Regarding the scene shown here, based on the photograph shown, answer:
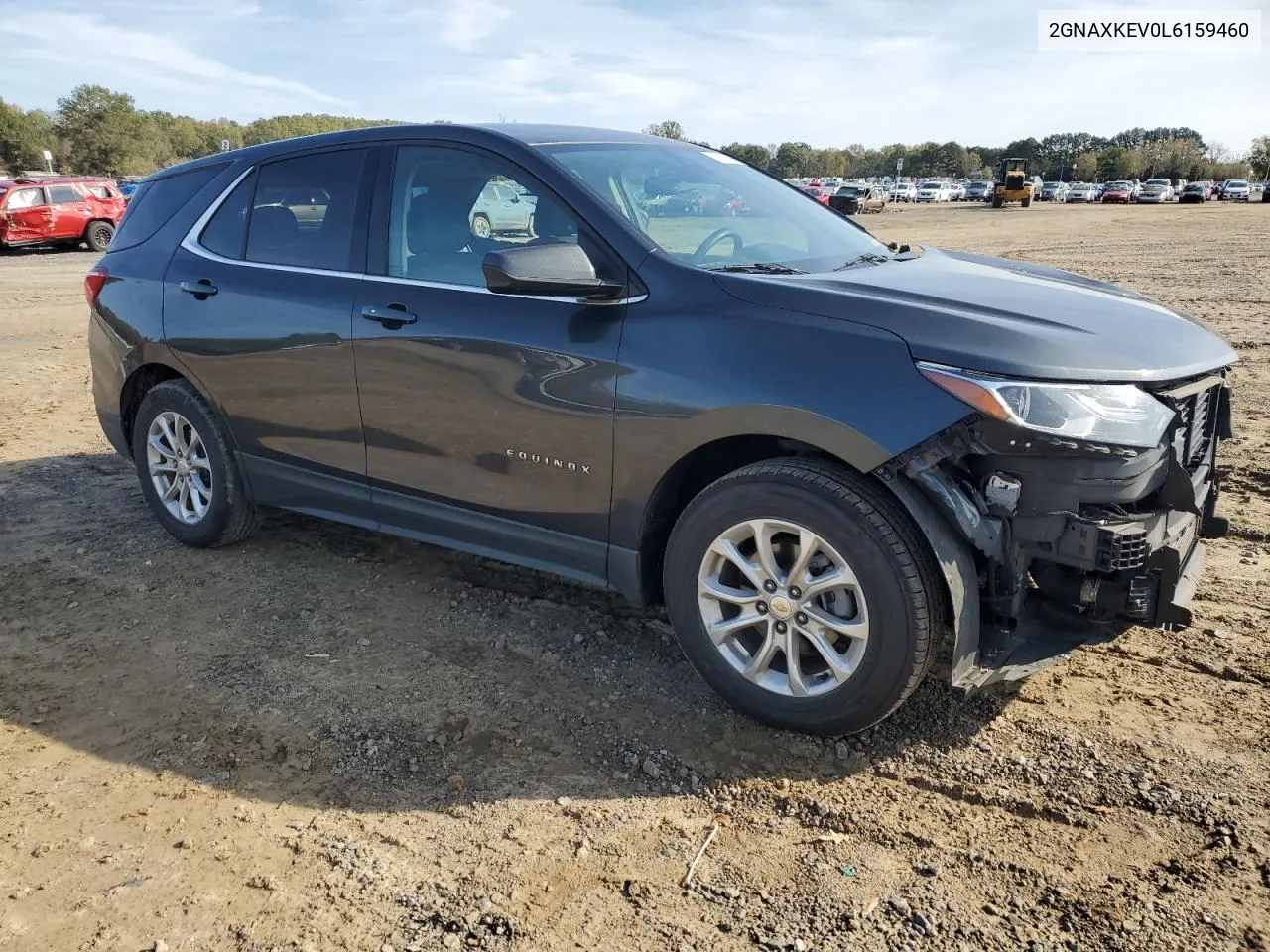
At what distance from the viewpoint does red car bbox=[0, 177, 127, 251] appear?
2267 centimetres

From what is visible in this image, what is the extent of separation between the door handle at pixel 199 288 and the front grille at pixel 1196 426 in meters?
3.86

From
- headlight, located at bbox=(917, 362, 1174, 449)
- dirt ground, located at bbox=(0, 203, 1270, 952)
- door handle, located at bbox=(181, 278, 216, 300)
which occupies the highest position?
door handle, located at bbox=(181, 278, 216, 300)

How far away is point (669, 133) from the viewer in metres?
43.6

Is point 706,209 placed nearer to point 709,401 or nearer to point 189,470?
point 709,401

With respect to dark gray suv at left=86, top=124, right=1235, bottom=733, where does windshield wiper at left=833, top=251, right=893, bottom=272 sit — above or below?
above

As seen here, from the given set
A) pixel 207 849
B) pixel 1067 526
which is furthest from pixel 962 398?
pixel 207 849

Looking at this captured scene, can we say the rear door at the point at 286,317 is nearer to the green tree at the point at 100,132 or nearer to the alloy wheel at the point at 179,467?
the alloy wheel at the point at 179,467

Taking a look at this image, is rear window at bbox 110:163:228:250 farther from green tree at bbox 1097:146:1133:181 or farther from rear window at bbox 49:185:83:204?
green tree at bbox 1097:146:1133:181

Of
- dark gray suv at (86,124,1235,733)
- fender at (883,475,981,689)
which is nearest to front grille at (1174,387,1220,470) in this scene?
dark gray suv at (86,124,1235,733)

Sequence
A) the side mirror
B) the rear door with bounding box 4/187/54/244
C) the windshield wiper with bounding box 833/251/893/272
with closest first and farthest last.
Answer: the side mirror
the windshield wiper with bounding box 833/251/893/272
the rear door with bounding box 4/187/54/244

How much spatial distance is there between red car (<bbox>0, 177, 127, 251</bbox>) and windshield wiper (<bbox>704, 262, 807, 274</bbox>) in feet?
80.8

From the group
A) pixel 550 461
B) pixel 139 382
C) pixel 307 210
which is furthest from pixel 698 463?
pixel 139 382

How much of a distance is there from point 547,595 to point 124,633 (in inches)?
67.3

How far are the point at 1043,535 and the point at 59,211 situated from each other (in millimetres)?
26064
